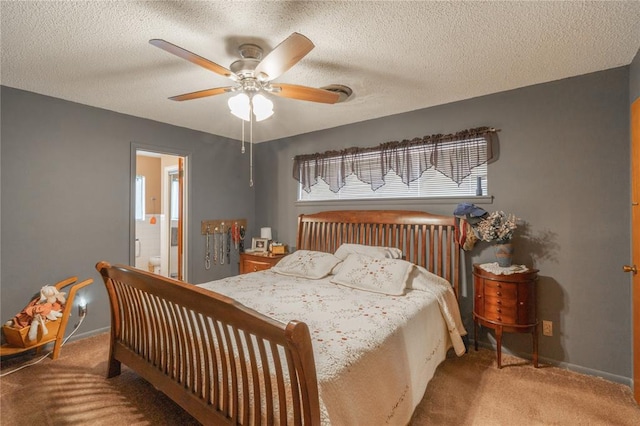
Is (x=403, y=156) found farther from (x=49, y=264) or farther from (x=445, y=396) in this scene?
(x=49, y=264)

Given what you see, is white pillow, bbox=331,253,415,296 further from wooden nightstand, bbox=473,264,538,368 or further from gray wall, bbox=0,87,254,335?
gray wall, bbox=0,87,254,335

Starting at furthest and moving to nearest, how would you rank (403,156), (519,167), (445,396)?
(403,156)
(519,167)
(445,396)

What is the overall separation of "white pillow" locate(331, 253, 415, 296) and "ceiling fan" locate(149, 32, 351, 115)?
1.47 metres

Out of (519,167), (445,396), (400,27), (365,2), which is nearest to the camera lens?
(365,2)

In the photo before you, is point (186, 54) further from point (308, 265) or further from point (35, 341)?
point (35, 341)

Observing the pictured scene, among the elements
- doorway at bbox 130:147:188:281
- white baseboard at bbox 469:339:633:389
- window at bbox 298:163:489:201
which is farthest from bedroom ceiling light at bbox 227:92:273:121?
doorway at bbox 130:147:188:281

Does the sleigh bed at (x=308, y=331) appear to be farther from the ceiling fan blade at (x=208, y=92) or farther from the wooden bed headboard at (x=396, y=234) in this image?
the ceiling fan blade at (x=208, y=92)

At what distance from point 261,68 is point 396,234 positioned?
2.18m

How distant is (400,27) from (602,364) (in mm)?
2989

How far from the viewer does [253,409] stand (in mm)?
1333

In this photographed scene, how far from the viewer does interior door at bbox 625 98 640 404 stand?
1.99 m

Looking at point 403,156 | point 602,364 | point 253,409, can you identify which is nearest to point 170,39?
point 253,409

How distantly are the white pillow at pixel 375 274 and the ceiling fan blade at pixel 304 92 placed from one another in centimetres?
147

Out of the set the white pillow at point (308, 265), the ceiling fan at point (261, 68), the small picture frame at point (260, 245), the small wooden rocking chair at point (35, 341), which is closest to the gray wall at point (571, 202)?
the white pillow at point (308, 265)
